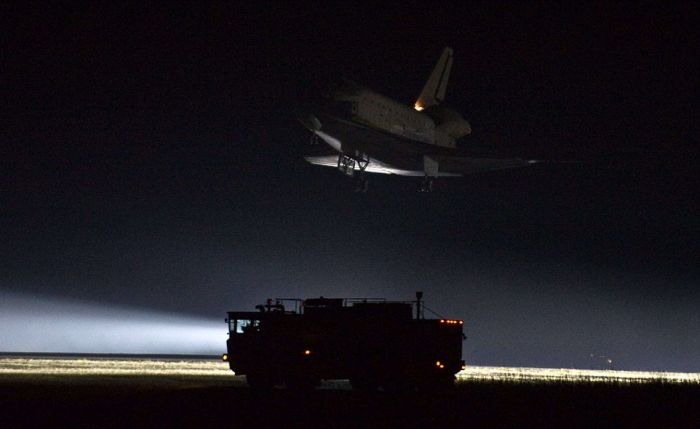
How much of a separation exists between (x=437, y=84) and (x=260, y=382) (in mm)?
56288

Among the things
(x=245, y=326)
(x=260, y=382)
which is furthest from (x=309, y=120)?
(x=260, y=382)

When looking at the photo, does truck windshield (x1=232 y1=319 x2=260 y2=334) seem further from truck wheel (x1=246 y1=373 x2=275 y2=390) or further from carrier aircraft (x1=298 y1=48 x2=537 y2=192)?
carrier aircraft (x1=298 y1=48 x2=537 y2=192)

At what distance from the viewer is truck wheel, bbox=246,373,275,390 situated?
35.7m

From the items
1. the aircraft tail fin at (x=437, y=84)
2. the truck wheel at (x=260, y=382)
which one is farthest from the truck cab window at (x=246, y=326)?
the aircraft tail fin at (x=437, y=84)

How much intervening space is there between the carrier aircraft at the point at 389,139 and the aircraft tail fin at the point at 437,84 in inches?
411

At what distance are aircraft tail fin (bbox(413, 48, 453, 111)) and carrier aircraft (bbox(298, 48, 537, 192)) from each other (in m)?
10.4

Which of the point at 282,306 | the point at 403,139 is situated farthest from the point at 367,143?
the point at 282,306

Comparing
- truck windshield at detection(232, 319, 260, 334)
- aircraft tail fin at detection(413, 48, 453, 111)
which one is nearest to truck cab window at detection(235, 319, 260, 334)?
truck windshield at detection(232, 319, 260, 334)

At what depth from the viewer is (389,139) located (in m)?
61.0

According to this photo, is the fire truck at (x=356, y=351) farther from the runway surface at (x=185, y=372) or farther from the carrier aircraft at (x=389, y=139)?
the carrier aircraft at (x=389, y=139)

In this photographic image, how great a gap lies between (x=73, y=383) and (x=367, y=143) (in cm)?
2822

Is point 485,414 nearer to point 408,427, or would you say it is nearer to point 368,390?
point 408,427

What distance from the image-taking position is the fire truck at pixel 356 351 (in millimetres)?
35125

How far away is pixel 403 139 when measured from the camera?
62750mm
